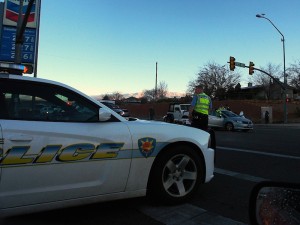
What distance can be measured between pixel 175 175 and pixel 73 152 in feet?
4.71

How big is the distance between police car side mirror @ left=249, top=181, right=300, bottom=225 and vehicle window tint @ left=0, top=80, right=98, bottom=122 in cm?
273

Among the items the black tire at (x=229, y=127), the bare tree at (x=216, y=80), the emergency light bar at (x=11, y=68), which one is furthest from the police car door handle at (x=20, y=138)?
the bare tree at (x=216, y=80)

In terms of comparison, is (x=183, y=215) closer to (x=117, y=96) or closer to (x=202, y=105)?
(x=202, y=105)

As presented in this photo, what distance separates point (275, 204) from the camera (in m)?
1.81

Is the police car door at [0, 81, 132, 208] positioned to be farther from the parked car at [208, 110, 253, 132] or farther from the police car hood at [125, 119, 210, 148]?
the parked car at [208, 110, 253, 132]

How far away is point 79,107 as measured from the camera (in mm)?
4359

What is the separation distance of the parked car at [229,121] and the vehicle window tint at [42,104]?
19062 millimetres

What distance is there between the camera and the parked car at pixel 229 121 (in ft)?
74.4

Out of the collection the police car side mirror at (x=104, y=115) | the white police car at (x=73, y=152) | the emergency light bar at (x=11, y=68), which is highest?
the emergency light bar at (x=11, y=68)

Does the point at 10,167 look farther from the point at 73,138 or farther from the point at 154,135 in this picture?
the point at 154,135

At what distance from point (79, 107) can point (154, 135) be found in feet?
3.11

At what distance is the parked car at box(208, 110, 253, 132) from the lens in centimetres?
2267

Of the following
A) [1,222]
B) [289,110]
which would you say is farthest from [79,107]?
[289,110]

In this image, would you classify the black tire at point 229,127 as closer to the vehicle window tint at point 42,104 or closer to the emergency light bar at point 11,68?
the vehicle window tint at point 42,104
